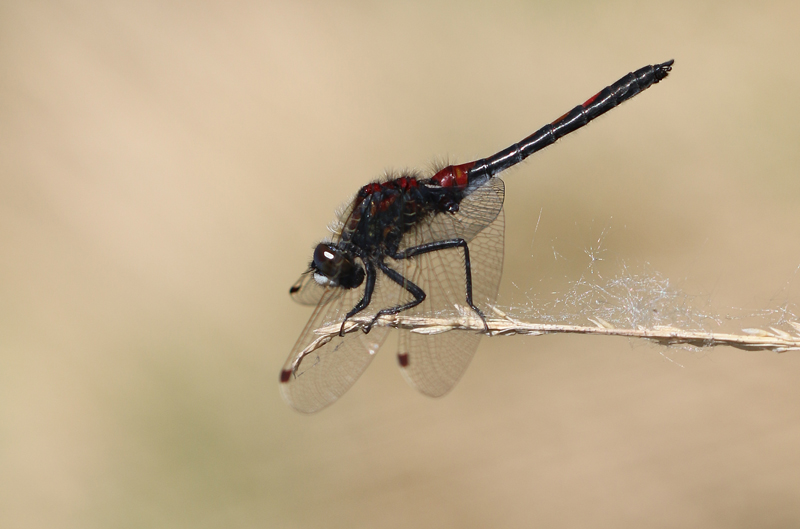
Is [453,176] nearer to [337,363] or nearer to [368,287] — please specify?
[368,287]

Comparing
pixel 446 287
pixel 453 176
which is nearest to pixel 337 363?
pixel 446 287

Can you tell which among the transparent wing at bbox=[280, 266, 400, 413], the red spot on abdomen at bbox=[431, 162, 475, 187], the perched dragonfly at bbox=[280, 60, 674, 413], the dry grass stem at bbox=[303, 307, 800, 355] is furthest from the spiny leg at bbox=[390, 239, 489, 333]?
the dry grass stem at bbox=[303, 307, 800, 355]

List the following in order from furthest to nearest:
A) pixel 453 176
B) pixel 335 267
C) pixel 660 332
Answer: pixel 453 176 → pixel 335 267 → pixel 660 332

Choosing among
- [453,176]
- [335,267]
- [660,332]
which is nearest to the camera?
[660,332]

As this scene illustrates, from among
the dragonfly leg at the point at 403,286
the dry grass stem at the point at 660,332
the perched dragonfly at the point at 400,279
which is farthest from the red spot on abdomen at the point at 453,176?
the dry grass stem at the point at 660,332

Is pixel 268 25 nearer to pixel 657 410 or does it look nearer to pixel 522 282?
pixel 522 282

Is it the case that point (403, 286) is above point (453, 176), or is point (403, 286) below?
below
